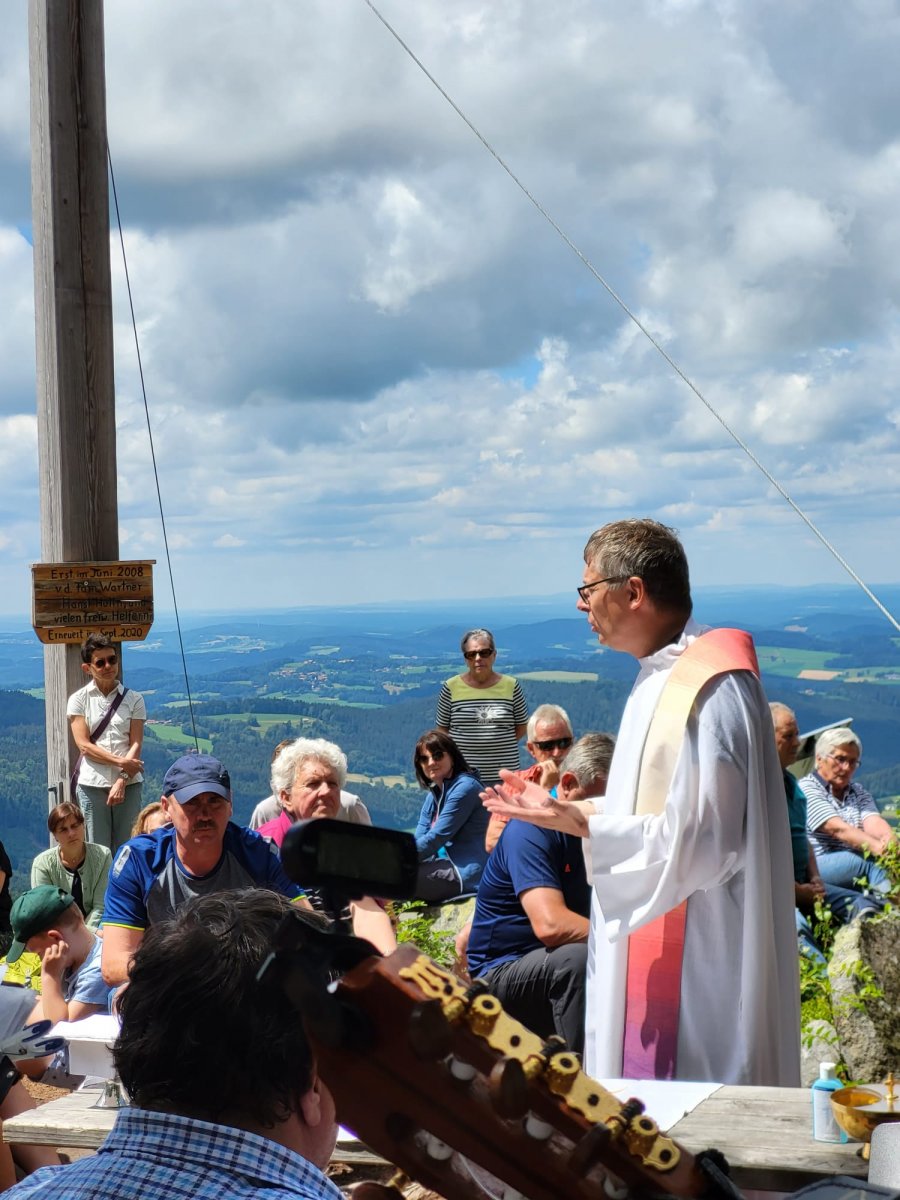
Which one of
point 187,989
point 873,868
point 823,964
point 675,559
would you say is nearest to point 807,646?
point 873,868

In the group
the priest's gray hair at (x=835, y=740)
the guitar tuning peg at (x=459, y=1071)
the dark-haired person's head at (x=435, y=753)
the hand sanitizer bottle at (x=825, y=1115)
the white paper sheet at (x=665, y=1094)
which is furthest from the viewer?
the priest's gray hair at (x=835, y=740)

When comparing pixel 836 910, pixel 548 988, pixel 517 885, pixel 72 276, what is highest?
pixel 72 276

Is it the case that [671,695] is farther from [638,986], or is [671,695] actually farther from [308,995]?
[308,995]

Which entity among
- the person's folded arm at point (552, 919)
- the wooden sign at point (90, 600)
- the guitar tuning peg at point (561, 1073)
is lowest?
the person's folded arm at point (552, 919)

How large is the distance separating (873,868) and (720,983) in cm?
427

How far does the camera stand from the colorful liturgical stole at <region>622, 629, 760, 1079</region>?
356 cm

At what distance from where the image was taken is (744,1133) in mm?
3045

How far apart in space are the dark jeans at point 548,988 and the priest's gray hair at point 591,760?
0.57 metres

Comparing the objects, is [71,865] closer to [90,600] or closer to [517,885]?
[90,600]

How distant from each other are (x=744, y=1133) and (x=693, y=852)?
68 cm

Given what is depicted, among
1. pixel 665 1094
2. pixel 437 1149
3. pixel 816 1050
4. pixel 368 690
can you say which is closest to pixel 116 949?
pixel 665 1094

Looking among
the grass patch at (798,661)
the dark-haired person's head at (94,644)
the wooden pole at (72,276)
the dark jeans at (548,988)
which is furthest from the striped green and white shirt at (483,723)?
the grass patch at (798,661)

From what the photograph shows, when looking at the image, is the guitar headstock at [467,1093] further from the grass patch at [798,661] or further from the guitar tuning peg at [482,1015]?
the grass patch at [798,661]

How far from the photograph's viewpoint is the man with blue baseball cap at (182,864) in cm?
455
